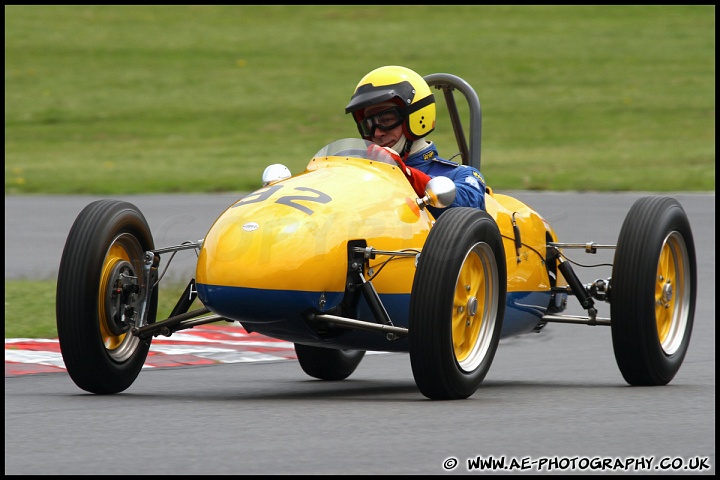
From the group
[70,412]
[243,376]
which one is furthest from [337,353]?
[70,412]

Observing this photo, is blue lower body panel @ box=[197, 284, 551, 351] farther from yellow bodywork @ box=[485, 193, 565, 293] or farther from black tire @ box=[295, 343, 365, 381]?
black tire @ box=[295, 343, 365, 381]

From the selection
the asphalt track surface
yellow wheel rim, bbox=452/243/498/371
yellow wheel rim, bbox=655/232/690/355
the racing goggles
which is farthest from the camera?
yellow wheel rim, bbox=655/232/690/355

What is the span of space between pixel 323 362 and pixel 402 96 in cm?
177

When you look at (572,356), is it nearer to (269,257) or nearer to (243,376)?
(243,376)

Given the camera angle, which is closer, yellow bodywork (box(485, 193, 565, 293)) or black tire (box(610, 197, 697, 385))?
black tire (box(610, 197, 697, 385))

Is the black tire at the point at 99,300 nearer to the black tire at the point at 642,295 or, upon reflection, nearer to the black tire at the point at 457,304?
the black tire at the point at 457,304

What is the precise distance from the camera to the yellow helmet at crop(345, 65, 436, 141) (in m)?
8.21

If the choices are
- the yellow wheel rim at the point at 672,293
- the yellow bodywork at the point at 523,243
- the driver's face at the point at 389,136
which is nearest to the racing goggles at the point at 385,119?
the driver's face at the point at 389,136

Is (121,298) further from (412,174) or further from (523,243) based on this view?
(523,243)

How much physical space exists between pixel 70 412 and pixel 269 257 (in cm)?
121

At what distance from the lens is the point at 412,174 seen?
25.9 feet

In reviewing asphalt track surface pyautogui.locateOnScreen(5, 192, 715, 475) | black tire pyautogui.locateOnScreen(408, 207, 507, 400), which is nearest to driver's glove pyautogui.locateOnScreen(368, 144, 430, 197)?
black tire pyautogui.locateOnScreen(408, 207, 507, 400)

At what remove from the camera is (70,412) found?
262 inches

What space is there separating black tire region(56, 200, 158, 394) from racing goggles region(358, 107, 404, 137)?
156 cm
